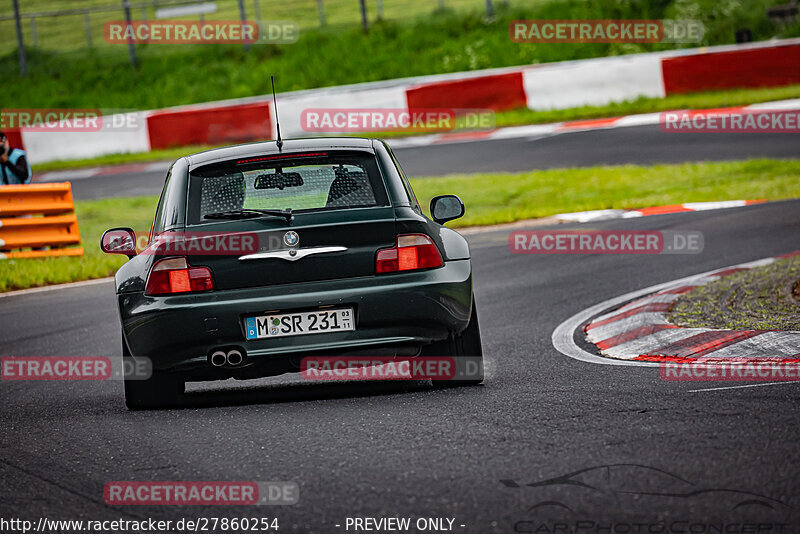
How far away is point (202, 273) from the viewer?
6.25 metres

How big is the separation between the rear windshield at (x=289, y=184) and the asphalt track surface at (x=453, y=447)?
1062 millimetres

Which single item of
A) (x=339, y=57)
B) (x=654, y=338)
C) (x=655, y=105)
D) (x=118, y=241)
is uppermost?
(x=339, y=57)

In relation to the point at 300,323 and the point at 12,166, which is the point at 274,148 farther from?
the point at 12,166

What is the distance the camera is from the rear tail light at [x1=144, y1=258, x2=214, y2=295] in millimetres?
6250

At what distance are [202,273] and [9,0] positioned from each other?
40727mm

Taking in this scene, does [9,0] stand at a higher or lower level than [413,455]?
higher

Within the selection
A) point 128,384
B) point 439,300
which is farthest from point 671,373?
point 128,384

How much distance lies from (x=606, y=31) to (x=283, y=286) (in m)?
28.6

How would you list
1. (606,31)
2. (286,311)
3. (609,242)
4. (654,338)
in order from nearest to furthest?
1. (286,311)
2. (654,338)
3. (609,242)
4. (606,31)

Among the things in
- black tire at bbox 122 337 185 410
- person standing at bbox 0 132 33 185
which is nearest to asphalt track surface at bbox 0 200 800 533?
black tire at bbox 122 337 185 410

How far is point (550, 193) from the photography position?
17.8 m

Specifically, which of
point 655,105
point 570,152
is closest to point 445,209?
point 570,152

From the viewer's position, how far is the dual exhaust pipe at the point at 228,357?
622 centimetres

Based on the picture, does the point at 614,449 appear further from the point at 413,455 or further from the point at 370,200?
the point at 370,200
